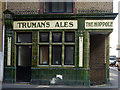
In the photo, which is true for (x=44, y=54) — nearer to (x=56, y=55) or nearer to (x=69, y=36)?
(x=56, y=55)

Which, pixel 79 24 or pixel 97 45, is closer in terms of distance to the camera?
pixel 79 24

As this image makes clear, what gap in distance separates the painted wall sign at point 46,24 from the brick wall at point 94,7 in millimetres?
1031

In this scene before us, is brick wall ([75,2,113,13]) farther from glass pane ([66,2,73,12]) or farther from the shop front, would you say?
the shop front

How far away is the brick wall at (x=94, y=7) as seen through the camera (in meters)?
12.0

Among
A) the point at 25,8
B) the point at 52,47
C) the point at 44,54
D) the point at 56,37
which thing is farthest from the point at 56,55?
the point at 25,8

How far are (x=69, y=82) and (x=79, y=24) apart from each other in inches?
143

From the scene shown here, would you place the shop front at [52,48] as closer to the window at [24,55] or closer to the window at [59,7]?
the window at [24,55]

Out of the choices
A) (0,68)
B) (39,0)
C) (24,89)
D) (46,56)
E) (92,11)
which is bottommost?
(24,89)

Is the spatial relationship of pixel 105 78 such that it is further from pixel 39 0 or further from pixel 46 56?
pixel 39 0

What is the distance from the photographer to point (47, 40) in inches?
475

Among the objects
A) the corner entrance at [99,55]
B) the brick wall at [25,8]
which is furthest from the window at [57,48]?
the corner entrance at [99,55]

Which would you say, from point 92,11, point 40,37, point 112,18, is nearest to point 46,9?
point 40,37

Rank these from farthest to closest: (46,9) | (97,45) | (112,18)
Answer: (97,45), (46,9), (112,18)

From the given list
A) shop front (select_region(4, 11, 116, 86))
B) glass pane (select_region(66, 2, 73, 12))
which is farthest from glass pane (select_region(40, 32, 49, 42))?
glass pane (select_region(66, 2, 73, 12))
